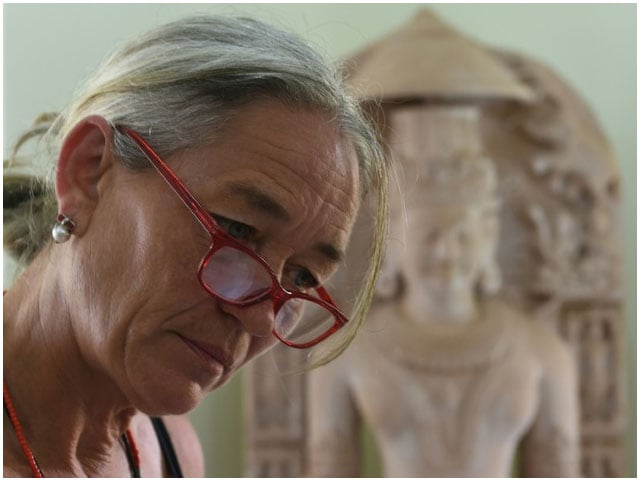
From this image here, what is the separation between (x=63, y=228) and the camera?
751 millimetres

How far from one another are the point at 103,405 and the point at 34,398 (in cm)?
5

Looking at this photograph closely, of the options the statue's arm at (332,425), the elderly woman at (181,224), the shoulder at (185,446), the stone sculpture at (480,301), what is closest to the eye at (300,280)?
the elderly woman at (181,224)

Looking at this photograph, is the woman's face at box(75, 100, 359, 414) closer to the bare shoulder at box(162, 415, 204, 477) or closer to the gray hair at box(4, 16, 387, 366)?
the gray hair at box(4, 16, 387, 366)

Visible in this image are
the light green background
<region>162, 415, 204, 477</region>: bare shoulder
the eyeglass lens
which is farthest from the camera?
the light green background

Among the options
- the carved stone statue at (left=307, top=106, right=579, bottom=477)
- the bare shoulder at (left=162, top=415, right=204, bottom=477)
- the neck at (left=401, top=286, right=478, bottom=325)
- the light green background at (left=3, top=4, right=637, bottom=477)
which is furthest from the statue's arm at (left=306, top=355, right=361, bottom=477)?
the bare shoulder at (left=162, top=415, right=204, bottom=477)

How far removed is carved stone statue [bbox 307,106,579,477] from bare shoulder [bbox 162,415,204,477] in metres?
1.16

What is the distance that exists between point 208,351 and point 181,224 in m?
0.09

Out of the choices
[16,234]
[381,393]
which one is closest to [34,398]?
[16,234]

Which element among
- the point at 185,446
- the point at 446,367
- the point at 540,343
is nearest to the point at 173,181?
the point at 185,446

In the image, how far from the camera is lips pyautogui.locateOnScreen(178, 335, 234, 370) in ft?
2.36

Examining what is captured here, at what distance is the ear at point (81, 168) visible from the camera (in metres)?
0.74

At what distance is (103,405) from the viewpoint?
0.80 m

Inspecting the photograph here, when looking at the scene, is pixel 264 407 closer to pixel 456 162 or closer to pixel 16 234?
pixel 456 162

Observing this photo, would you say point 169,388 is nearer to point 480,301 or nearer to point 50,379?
point 50,379
